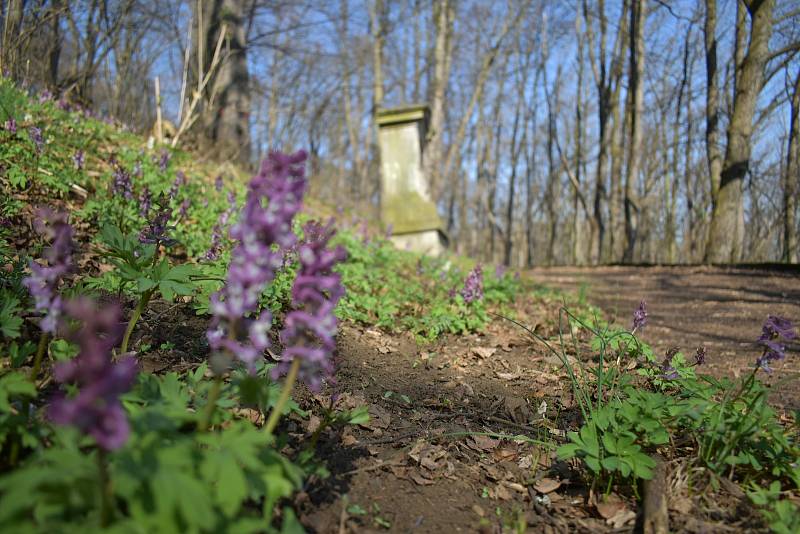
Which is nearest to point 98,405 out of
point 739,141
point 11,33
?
point 11,33

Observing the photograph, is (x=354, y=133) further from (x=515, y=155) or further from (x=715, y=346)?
(x=715, y=346)

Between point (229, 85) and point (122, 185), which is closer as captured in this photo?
point (122, 185)

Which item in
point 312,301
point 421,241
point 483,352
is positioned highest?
point 421,241

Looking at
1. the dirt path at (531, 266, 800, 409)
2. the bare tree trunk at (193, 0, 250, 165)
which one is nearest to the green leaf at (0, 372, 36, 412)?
the dirt path at (531, 266, 800, 409)

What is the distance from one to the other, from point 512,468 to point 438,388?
98 cm

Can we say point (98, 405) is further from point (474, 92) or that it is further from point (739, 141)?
point (474, 92)

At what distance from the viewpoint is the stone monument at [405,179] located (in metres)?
11.0

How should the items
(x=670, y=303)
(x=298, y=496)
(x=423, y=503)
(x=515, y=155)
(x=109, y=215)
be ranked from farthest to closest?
(x=515, y=155)
(x=670, y=303)
(x=109, y=215)
(x=423, y=503)
(x=298, y=496)

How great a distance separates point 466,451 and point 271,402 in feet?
4.73

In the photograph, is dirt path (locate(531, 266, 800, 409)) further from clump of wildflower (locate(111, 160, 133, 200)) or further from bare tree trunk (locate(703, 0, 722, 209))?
A: clump of wildflower (locate(111, 160, 133, 200))

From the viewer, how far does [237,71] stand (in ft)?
35.9

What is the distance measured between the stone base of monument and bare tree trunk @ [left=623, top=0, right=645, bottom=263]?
8.59 m

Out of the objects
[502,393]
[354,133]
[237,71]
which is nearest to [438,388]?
[502,393]

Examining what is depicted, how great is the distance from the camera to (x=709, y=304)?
25.9 feet
